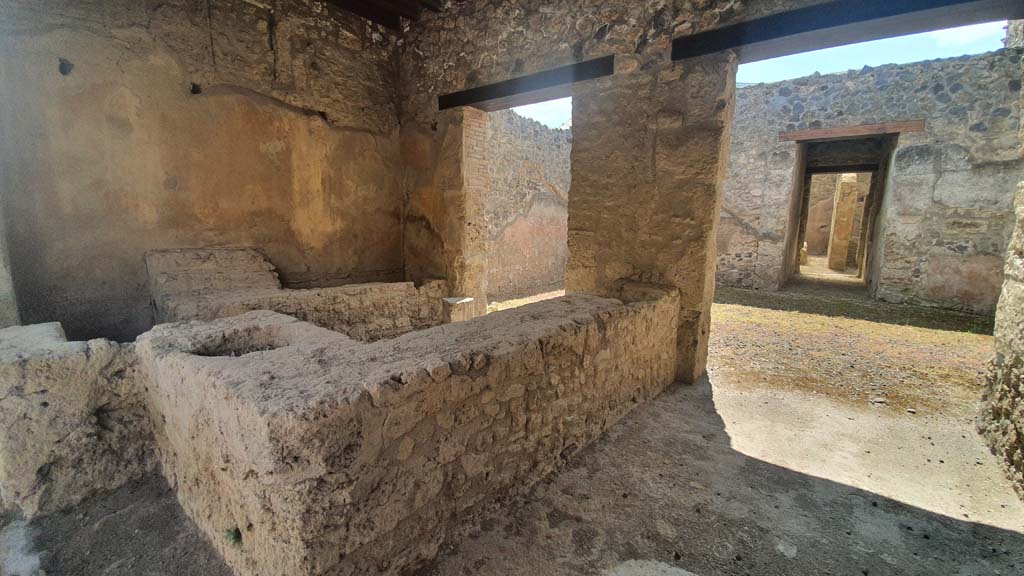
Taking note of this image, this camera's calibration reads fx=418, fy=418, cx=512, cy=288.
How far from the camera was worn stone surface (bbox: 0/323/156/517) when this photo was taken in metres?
1.75

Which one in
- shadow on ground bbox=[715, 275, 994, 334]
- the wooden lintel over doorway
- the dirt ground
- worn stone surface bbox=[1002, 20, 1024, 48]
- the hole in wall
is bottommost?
the dirt ground

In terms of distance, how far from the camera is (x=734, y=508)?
1943 mm

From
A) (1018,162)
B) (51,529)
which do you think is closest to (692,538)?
(51,529)

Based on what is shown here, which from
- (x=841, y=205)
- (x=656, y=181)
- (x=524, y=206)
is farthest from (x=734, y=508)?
(x=841, y=205)

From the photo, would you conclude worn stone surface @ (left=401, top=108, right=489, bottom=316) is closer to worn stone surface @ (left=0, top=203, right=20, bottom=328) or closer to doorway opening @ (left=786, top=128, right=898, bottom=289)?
worn stone surface @ (left=0, top=203, right=20, bottom=328)

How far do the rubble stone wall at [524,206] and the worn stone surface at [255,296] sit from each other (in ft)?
11.2

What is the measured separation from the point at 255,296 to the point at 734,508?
11.3 ft

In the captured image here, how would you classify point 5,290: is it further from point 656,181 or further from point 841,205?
point 841,205

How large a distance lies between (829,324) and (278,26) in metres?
7.33

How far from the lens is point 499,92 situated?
4.27 m

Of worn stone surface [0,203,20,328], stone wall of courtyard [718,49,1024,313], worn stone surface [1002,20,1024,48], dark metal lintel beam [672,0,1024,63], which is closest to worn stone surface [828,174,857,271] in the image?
stone wall of courtyard [718,49,1024,313]

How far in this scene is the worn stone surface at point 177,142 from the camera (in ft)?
10.2

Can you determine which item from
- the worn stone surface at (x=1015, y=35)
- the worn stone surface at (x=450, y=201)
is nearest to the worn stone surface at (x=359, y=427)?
the worn stone surface at (x=450, y=201)

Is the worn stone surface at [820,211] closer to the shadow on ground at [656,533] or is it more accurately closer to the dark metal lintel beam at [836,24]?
the dark metal lintel beam at [836,24]
